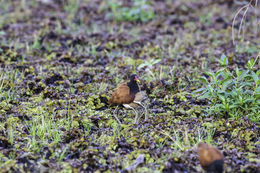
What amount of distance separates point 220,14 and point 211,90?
18.4ft

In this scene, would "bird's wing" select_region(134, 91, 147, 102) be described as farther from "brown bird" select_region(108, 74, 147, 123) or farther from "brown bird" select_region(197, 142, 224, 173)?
"brown bird" select_region(197, 142, 224, 173)

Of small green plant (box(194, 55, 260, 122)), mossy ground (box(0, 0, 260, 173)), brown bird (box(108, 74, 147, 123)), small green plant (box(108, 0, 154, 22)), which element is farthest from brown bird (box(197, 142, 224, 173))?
small green plant (box(108, 0, 154, 22))

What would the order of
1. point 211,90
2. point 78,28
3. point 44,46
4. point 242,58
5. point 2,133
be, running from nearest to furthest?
point 2,133 < point 211,90 < point 242,58 < point 44,46 < point 78,28

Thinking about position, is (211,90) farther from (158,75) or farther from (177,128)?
(158,75)

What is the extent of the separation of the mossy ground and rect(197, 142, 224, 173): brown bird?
0.28 meters

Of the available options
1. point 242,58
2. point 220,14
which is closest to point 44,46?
point 242,58

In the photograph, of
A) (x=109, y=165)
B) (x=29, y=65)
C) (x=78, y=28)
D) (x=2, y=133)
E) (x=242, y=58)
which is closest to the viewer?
(x=109, y=165)

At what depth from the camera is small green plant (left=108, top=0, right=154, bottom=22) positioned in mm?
9203

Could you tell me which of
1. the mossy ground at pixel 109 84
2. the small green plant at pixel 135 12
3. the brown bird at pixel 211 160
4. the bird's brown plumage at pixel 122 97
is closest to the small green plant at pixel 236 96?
the mossy ground at pixel 109 84

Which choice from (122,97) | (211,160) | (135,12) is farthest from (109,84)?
(135,12)

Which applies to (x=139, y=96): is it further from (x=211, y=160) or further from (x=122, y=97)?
(x=211, y=160)

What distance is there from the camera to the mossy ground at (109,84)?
12.4 ft

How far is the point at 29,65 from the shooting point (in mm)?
6355

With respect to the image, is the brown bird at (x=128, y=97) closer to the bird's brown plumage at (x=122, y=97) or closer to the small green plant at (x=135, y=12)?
the bird's brown plumage at (x=122, y=97)
